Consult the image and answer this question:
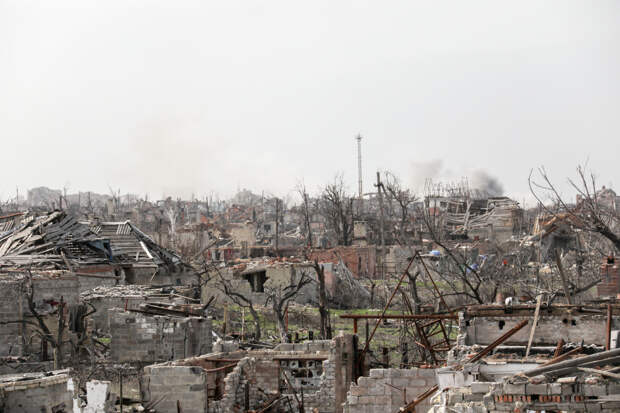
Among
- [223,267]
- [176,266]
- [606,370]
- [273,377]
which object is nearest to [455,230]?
[223,267]

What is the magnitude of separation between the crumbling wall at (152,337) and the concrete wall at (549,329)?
305 inches

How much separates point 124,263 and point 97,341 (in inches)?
307

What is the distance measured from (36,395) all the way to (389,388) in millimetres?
5930

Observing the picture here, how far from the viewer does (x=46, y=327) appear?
25.3 metres

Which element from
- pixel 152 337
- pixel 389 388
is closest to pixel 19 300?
pixel 152 337

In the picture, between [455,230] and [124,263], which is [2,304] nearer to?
[124,263]

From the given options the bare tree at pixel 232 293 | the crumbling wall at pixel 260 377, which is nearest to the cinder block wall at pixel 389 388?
the crumbling wall at pixel 260 377

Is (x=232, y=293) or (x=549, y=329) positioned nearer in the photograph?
(x=549, y=329)

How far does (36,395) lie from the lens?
16203mm

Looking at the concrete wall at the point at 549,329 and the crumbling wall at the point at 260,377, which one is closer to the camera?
the concrete wall at the point at 549,329

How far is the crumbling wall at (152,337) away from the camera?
909 inches

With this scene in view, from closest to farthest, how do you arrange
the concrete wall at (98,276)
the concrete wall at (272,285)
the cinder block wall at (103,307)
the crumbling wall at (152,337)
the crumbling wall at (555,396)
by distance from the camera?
1. the crumbling wall at (555,396)
2. the crumbling wall at (152,337)
3. the cinder block wall at (103,307)
4. the concrete wall at (98,276)
5. the concrete wall at (272,285)

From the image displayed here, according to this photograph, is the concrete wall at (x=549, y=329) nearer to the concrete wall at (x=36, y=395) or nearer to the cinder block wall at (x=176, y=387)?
the cinder block wall at (x=176, y=387)

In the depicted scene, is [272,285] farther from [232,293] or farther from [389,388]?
[389,388]
